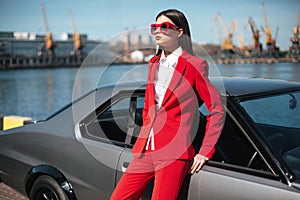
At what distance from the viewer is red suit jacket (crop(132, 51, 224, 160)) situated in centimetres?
234

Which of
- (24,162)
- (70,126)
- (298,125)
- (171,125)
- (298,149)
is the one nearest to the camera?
(171,125)

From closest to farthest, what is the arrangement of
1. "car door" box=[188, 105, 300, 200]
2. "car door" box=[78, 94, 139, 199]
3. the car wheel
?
"car door" box=[188, 105, 300, 200]
"car door" box=[78, 94, 139, 199]
the car wheel

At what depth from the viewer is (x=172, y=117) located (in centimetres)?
235

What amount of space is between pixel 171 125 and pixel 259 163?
0.59 m

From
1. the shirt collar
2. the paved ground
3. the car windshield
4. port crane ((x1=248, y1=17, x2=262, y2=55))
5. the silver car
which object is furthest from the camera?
port crane ((x1=248, y1=17, x2=262, y2=55))

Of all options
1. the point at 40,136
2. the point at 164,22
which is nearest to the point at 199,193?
the point at 164,22

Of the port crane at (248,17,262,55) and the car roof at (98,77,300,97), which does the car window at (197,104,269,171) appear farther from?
the port crane at (248,17,262,55)

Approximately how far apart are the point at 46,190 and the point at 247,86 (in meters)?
1.94

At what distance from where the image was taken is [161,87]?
2.42m

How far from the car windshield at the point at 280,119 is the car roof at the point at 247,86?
0.05 m

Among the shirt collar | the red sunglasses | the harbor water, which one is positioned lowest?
the harbor water

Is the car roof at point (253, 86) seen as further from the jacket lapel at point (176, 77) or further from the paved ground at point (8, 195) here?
the paved ground at point (8, 195)

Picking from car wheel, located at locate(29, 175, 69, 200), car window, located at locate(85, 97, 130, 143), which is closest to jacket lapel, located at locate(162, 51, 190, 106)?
car window, located at locate(85, 97, 130, 143)

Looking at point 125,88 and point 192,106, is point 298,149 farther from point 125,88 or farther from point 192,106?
point 125,88
